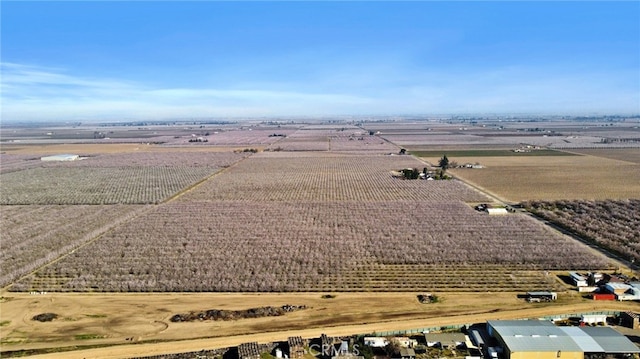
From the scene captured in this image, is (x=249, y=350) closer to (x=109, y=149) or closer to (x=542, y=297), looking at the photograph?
(x=542, y=297)

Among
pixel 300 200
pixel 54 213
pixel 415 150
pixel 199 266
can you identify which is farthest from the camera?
pixel 415 150

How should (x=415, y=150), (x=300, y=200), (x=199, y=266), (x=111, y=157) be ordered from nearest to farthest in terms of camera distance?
(x=199, y=266), (x=300, y=200), (x=111, y=157), (x=415, y=150)

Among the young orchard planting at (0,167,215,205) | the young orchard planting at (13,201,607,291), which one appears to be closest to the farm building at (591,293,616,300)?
the young orchard planting at (13,201,607,291)

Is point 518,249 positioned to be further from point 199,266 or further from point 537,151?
point 537,151

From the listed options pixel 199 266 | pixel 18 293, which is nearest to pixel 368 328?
pixel 199 266

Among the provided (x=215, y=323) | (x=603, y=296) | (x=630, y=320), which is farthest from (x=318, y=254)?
(x=630, y=320)
